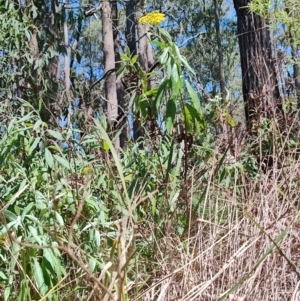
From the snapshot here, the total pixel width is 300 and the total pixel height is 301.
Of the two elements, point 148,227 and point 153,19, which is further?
point 153,19

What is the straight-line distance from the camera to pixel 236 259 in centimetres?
128

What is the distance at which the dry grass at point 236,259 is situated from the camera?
1174 mm

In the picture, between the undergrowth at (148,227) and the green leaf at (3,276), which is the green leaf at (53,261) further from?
the green leaf at (3,276)

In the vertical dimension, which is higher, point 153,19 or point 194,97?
point 153,19

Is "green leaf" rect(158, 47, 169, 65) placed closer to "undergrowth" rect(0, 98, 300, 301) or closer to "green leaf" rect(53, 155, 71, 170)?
"undergrowth" rect(0, 98, 300, 301)

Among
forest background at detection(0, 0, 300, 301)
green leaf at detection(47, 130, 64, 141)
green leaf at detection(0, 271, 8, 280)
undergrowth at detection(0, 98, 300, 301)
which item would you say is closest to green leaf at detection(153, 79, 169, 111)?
forest background at detection(0, 0, 300, 301)

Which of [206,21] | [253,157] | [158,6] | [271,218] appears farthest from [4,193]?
[206,21]

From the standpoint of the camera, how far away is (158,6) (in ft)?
58.3

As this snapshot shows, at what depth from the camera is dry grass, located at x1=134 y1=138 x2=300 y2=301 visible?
1174 mm

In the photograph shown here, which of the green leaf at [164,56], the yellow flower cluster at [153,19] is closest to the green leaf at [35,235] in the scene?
the green leaf at [164,56]

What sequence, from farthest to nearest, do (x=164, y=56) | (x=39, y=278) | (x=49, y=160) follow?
(x=49, y=160), (x=164, y=56), (x=39, y=278)

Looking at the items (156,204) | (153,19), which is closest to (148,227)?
(156,204)

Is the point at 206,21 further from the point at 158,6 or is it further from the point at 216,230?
the point at 216,230

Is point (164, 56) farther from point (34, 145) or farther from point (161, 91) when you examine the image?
point (34, 145)
